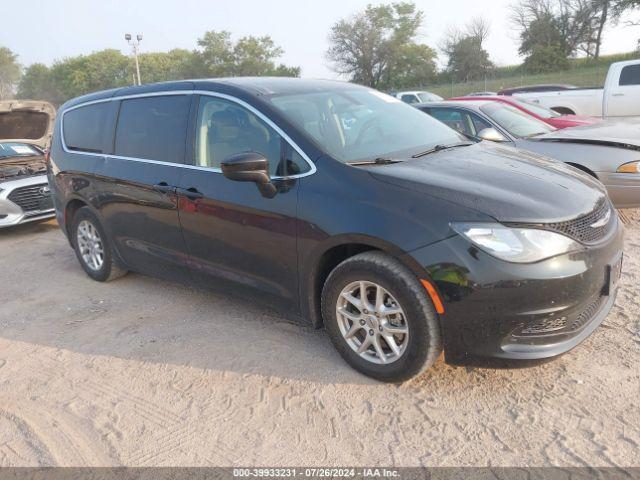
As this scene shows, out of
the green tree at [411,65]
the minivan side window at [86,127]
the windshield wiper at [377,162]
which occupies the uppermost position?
the minivan side window at [86,127]

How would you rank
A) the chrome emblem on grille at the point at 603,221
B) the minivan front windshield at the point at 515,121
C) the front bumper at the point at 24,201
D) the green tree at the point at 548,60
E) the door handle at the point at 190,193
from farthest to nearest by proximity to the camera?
1. the green tree at the point at 548,60
2. the front bumper at the point at 24,201
3. the minivan front windshield at the point at 515,121
4. the door handle at the point at 190,193
5. the chrome emblem on grille at the point at 603,221

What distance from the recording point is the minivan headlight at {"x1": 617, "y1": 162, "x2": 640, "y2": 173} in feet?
17.4

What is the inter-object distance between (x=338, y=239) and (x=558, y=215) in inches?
45.1

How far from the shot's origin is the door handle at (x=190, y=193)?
3676mm

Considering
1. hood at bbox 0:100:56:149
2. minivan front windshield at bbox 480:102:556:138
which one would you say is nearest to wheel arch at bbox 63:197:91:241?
hood at bbox 0:100:56:149

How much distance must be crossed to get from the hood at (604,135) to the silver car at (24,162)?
21.4ft

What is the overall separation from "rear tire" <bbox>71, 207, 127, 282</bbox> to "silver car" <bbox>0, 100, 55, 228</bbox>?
250cm

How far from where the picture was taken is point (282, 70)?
68250 mm

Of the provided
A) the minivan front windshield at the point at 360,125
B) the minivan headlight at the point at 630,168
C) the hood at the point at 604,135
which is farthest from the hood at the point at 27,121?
the minivan headlight at the point at 630,168

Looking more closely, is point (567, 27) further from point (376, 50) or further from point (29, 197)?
point (29, 197)

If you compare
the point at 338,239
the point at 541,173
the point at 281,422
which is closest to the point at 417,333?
the point at 338,239

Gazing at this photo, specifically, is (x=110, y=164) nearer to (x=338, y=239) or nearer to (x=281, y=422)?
(x=338, y=239)

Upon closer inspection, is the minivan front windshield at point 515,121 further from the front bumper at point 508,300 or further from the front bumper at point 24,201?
the front bumper at point 24,201

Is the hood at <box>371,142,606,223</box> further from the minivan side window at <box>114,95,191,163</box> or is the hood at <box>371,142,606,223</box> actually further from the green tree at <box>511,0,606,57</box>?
the green tree at <box>511,0,606,57</box>
